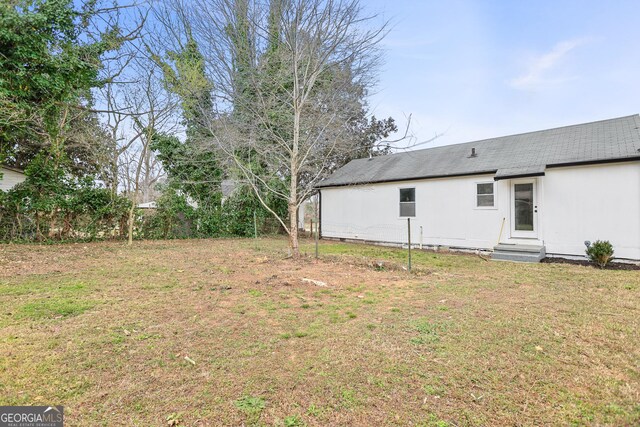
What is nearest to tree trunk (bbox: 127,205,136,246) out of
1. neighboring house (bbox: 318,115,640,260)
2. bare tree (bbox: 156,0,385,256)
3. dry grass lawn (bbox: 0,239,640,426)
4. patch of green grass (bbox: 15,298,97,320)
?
bare tree (bbox: 156,0,385,256)

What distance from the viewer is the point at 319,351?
285 cm

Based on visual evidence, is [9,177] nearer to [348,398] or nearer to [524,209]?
[348,398]

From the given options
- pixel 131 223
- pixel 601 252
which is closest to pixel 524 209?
pixel 601 252

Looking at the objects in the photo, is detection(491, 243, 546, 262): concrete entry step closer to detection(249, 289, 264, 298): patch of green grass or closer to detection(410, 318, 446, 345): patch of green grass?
detection(410, 318, 446, 345): patch of green grass

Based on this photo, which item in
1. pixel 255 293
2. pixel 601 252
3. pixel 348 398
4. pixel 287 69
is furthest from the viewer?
pixel 287 69

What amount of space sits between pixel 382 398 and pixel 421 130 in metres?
6.34

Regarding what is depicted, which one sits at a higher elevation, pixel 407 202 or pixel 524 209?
pixel 407 202

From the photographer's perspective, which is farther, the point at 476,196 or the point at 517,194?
the point at 476,196

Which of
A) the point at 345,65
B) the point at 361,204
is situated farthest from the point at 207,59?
the point at 361,204

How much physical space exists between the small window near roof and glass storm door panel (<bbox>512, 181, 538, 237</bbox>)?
596 mm

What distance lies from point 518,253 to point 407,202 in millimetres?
4120

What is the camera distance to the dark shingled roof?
8.20m

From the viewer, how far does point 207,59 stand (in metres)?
7.80

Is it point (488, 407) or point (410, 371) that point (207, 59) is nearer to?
point (410, 371)
